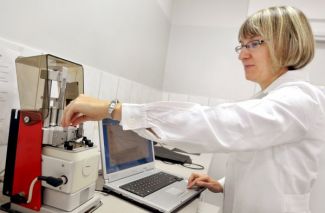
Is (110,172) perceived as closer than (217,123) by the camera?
→ No

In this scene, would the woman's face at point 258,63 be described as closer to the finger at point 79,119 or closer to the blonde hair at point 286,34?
the blonde hair at point 286,34

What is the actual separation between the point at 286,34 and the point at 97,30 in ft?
2.93

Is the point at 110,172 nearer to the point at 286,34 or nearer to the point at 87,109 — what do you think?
the point at 87,109

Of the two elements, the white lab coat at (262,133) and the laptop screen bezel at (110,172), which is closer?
the white lab coat at (262,133)

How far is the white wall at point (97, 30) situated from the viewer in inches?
35.4

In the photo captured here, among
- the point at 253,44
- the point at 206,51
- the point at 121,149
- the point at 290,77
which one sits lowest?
the point at 121,149

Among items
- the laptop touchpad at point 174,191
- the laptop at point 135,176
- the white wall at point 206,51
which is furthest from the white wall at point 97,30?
the laptop touchpad at point 174,191

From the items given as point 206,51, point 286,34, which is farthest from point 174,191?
point 206,51

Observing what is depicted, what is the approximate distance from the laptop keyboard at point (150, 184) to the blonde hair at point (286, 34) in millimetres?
600

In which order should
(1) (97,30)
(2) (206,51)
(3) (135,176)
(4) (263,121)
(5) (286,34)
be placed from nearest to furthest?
1. (4) (263,121)
2. (5) (286,34)
3. (3) (135,176)
4. (1) (97,30)
5. (2) (206,51)

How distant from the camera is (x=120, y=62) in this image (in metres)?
1.63

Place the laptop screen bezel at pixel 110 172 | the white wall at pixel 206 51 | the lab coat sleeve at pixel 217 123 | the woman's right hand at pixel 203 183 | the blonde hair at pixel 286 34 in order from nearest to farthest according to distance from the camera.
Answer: the lab coat sleeve at pixel 217 123 → the blonde hair at pixel 286 34 → the laptop screen bezel at pixel 110 172 → the woman's right hand at pixel 203 183 → the white wall at pixel 206 51

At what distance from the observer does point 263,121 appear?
0.64 meters

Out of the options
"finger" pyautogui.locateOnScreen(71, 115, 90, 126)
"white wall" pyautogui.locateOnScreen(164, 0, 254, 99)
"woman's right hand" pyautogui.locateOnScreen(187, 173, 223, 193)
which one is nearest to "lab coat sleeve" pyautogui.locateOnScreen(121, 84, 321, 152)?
"finger" pyautogui.locateOnScreen(71, 115, 90, 126)
